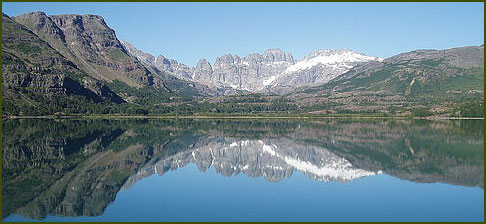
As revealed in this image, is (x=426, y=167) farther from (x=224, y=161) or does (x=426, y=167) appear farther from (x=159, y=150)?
(x=159, y=150)

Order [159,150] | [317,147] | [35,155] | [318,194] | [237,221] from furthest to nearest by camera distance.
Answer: [317,147]
[159,150]
[35,155]
[318,194]
[237,221]

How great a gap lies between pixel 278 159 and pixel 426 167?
1731 cm

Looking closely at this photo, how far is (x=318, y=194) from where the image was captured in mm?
35094

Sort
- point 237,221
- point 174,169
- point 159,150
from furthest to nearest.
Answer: point 159,150, point 174,169, point 237,221

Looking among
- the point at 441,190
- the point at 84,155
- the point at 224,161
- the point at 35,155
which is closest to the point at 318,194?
the point at 441,190

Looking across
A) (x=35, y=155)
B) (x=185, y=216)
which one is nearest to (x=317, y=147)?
(x=35, y=155)

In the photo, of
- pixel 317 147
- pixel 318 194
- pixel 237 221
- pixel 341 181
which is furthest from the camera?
pixel 317 147

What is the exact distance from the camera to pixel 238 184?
130ft

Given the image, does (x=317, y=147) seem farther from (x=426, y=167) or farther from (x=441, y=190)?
(x=441, y=190)

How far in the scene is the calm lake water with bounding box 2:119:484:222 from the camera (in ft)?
94.0

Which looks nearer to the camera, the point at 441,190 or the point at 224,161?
the point at 441,190

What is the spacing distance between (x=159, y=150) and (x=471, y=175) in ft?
131

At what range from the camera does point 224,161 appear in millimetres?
56406

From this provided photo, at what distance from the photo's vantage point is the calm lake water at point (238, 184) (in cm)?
2864
